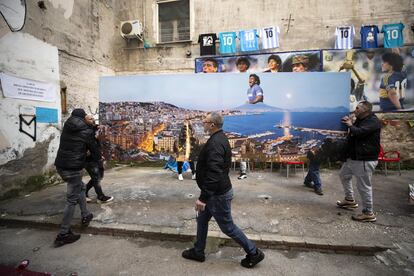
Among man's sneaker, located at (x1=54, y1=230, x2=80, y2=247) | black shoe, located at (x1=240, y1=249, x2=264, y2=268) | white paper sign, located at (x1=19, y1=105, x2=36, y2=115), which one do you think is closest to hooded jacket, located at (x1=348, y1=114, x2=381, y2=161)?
black shoe, located at (x1=240, y1=249, x2=264, y2=268)

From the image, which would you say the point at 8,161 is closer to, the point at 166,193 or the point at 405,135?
the point at 166,193

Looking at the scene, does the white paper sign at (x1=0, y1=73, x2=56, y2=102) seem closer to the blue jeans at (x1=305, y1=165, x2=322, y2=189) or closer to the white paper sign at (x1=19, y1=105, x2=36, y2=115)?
the white paper sign at (x1=19, y1=105, x2=36, y2=115)

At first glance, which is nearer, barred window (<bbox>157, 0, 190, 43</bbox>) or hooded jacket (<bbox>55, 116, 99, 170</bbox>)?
hooded jacket (<bbox>55, 116, 99, 170</bbox>)

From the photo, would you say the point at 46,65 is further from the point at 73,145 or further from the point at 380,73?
the point at 380,73

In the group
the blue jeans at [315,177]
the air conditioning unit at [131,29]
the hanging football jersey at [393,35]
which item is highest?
the air conditioning unit at [131,29]

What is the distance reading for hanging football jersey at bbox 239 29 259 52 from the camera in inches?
380

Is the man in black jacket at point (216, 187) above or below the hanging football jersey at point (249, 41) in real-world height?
below

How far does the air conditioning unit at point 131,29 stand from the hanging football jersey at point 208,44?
2.53 m

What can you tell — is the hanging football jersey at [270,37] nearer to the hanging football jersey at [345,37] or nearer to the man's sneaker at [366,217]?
the hanging football jersey at [345,37]

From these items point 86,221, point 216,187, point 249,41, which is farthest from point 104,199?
point 249,41

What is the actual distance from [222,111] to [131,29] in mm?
6768

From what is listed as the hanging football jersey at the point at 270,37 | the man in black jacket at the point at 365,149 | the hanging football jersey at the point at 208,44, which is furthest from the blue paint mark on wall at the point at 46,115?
the hanging football jersey at the point at 270,37

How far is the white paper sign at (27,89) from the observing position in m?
5.93

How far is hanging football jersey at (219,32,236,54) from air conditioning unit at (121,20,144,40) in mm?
3331
